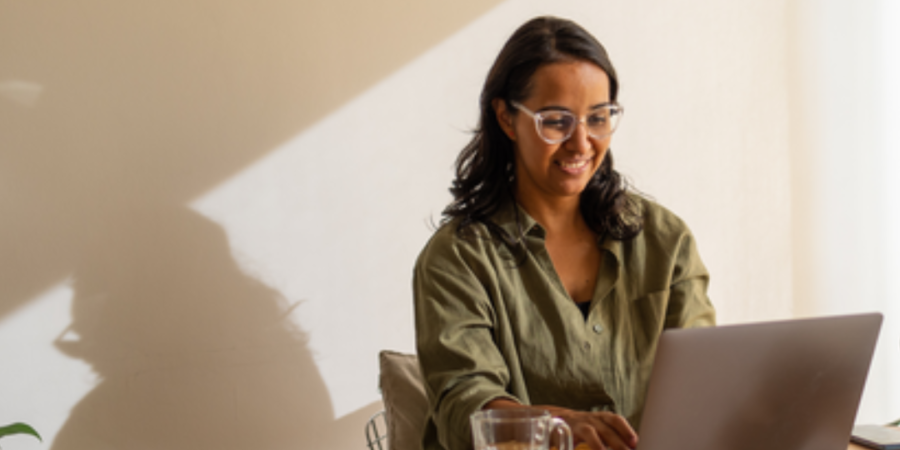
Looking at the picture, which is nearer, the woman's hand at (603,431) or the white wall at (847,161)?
the woman's hand at (603,431)

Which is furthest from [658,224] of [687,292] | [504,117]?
[504,117]

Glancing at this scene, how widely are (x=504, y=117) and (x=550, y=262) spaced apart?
0.29 meters

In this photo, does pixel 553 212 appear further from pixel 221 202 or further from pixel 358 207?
pixel 221 202

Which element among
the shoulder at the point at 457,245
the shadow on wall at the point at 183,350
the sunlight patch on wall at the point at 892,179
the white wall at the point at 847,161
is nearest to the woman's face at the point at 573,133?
the shoulder at the point at 457,245

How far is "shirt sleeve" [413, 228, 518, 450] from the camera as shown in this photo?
1.27 meters

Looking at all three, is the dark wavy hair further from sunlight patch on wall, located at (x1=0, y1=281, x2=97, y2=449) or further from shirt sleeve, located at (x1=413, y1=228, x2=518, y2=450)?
sunlight patch on wall, located at (x1=0, y1=281, x2=97, y2=449)

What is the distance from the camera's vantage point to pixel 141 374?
75.1 inches

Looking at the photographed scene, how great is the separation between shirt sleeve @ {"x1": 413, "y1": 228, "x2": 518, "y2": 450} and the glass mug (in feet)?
1.24

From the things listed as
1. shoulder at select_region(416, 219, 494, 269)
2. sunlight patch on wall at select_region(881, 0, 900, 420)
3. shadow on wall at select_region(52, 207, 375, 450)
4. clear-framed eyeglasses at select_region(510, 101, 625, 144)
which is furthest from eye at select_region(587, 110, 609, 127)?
sunlight patch on wall at select_region(881, 0, 900, 420)

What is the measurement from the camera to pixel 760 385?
0.94m

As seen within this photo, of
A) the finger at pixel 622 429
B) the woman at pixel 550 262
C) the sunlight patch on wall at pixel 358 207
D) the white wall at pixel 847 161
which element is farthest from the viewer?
the white wall at pixel 847 161

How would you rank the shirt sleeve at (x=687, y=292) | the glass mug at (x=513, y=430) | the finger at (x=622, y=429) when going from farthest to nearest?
1. the shirt sleeve at (x=687, y=292)
2. the finger at (x=622, y=429)
3. the glass mug at (x=513, y=430)

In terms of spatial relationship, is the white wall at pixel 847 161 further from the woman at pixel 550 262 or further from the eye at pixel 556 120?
the eye at pixel 556 120

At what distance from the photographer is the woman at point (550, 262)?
4.62ft
